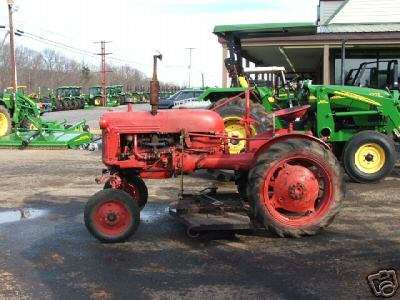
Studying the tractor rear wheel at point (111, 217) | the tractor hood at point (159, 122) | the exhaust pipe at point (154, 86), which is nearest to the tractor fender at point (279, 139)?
the tractor hood at point (159, 122)

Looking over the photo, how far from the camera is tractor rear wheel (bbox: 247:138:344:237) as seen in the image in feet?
17.2

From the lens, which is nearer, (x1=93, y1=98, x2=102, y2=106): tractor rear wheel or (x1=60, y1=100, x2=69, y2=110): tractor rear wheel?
(x1=60, y1=100, x2=69, y2=110): tractor rear wheel

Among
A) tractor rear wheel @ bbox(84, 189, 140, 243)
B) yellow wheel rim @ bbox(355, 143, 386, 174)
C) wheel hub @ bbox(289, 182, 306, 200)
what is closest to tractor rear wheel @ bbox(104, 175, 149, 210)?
tractor rear wheel @ bbox(84, 189, 140, 243)

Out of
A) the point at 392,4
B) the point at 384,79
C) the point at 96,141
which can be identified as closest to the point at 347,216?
the point at 384,79

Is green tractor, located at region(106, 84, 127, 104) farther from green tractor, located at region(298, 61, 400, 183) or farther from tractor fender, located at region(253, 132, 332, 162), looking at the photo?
tractor fender, located at region(253, 132, 332, 162)

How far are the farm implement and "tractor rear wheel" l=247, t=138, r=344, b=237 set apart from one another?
29.2 feet

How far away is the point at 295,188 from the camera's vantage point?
17.2 ft

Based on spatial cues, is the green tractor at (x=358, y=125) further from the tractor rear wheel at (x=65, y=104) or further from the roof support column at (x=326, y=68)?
the tractor rear wheel at (x=65, y=104)

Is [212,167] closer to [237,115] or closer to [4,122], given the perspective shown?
[237,115]

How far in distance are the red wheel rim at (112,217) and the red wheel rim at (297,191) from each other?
138cm

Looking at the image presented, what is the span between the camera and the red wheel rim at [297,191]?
5250 millimetres

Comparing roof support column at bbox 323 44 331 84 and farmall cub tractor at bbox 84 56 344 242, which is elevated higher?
roof support column at bbox 323 44 331 84

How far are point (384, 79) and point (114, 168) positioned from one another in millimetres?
8435
